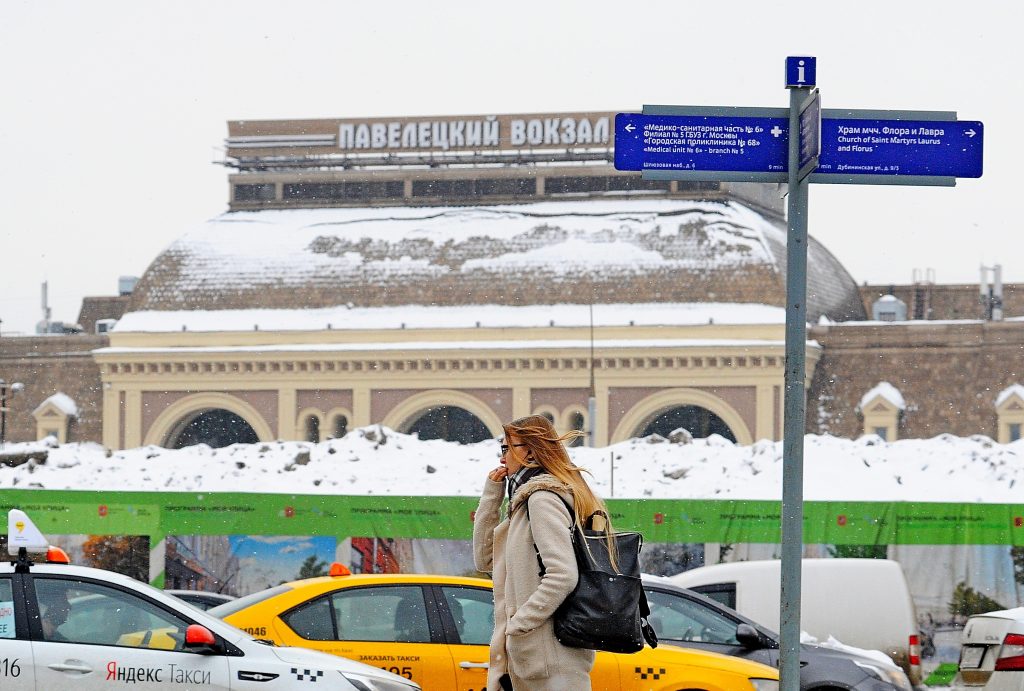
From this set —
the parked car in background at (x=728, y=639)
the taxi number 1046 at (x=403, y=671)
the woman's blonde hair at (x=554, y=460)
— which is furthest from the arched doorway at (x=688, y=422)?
the woman's blonde hair at (x=554, y=460)

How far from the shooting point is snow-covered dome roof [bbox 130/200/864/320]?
61.4 m

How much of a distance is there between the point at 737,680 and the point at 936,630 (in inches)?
258

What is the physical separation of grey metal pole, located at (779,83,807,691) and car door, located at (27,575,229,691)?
2.88m

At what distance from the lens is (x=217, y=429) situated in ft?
212

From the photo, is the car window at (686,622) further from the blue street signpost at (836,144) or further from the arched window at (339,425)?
the arched window at (339,425)

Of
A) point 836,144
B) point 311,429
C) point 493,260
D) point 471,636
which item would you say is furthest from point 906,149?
point 493,260

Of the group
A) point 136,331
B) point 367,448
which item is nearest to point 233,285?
point 136,331

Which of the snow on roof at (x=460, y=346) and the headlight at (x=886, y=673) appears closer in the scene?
the headlight at (x=886, y=673)

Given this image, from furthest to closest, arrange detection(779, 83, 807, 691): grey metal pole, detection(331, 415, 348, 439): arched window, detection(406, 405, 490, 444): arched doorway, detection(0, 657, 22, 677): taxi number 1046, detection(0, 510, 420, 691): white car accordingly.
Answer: detection(406, 405, 490, 444): arched doorway, detection(331, 415, 348, 439): arched window, detection(0, 510, 420, 691): white car, detection(0, 657, 22, 677): taxi number 1046, detection(779, 83, 807, 691): grey metal pole

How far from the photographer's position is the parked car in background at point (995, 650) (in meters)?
8.54

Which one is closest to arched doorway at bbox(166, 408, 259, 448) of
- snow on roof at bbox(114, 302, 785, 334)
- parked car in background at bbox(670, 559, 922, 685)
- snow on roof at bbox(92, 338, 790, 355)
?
snow on roof at bbox(92, 338, 790, 355)

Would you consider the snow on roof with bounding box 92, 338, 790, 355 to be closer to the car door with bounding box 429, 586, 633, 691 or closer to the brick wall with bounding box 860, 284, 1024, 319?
the brick wall with bounding box 860, 284, 1024, 319

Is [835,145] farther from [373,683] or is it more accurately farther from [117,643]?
[117,643]

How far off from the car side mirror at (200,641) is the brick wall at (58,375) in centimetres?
5896
